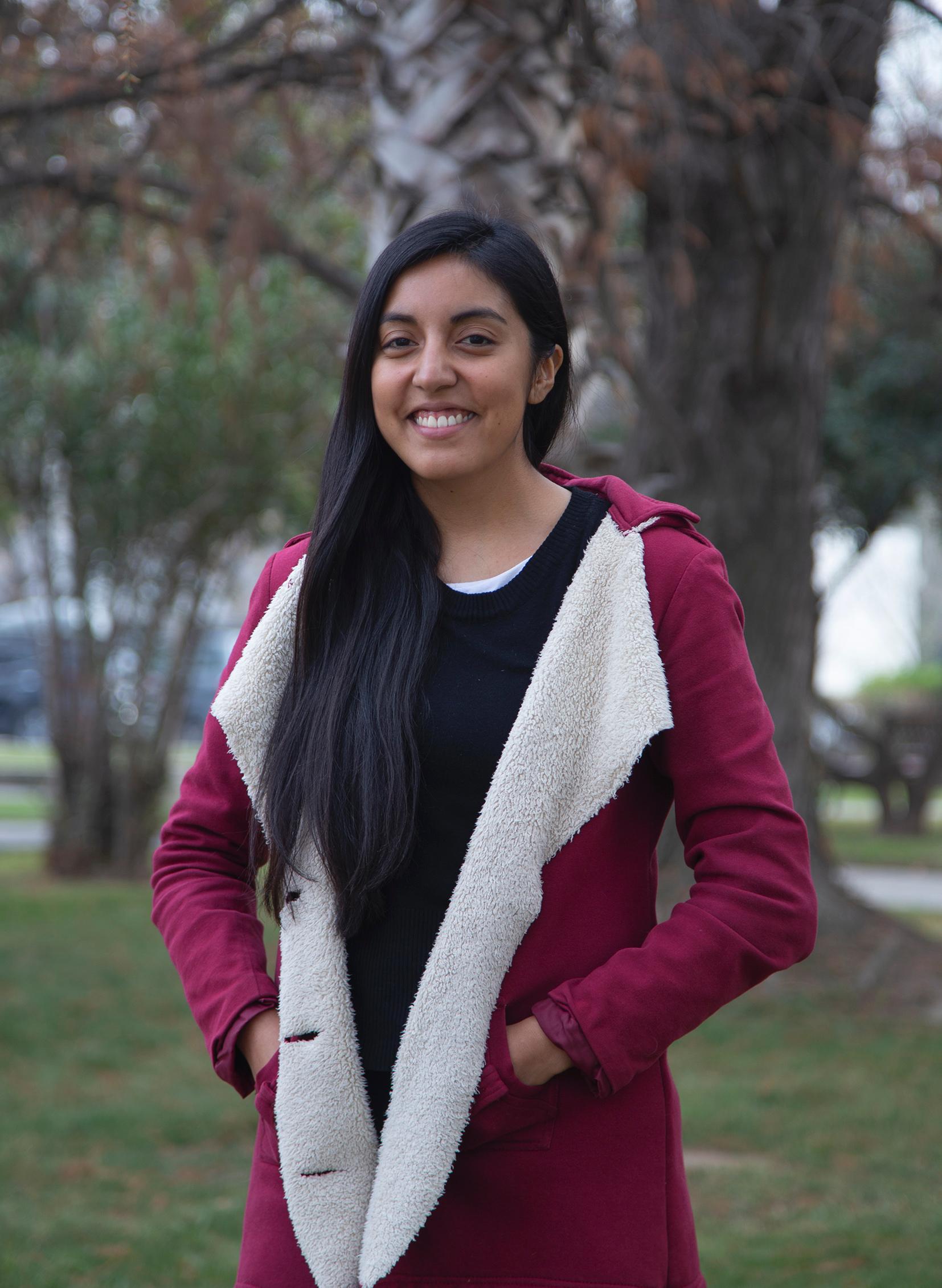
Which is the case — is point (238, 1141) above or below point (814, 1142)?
below

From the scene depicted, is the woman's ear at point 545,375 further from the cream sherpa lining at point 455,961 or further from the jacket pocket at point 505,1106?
the jacket pocket at point 505,1106

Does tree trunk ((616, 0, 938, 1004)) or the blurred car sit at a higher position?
tree trunk ((616, 0, 938, 1004))

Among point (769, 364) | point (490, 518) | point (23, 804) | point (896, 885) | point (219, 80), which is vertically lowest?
point (23, 804)

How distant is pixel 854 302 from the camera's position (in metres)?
7.11

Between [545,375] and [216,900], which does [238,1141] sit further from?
[545,375]

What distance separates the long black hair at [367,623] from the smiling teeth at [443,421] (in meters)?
0.12

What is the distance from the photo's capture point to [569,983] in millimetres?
1741

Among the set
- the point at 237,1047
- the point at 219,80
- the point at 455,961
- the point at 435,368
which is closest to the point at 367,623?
the point at 435,368

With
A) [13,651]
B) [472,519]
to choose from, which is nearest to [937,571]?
[13,651]

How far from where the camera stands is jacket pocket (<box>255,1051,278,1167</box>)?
1.86 metres

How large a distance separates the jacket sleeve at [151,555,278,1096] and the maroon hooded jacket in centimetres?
1

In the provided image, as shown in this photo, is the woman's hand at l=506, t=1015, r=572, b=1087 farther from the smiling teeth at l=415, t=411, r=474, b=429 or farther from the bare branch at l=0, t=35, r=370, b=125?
the bare branch at l=0, t=35, r=370, b=125

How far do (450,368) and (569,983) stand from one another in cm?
80

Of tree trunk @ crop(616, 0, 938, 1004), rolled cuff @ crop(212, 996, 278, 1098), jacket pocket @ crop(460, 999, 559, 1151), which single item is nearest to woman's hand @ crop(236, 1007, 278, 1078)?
rolled cuff @ crop(212, 996, 278, 1098)
